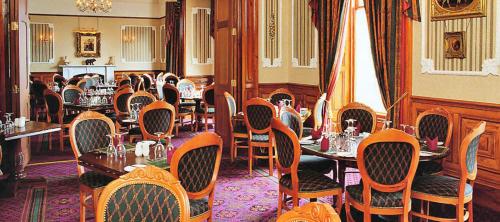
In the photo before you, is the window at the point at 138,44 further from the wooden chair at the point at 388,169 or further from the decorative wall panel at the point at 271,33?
the wooden chair at the point at 388,169

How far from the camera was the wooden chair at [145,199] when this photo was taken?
246 centimetres

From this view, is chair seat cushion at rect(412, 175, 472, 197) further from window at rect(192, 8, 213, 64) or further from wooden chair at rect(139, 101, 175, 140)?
window at rect(192, 8, 213, 64)

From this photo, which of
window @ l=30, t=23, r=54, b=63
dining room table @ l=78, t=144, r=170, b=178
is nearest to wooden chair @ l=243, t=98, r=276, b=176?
dining room table @ l=78, t=144, r=170, b=178

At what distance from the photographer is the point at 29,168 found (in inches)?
291

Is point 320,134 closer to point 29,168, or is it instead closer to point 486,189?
point 486,189

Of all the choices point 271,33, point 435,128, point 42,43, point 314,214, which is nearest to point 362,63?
point 271,33

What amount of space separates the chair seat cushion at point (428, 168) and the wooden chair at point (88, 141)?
2.85m

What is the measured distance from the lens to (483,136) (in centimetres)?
548

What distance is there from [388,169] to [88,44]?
15430 mm

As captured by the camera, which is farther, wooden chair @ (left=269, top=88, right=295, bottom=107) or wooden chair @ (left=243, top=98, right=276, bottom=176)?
wooden chair @ (left=269, top=88, right=295, bottom=107)

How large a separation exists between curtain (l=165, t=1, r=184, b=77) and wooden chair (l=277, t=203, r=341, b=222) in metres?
13.1

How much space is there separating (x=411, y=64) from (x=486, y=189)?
1.70 m

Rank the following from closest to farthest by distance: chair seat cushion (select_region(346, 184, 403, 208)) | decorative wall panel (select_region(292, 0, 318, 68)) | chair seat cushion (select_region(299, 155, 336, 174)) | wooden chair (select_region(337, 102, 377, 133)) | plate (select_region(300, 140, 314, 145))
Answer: chair seat cushion (select_region(346, 184, 403, 208)) → plate (select_region(300, 140, 314, 145)) → chair seat cushion (select_region(299, 155, 336, 174)) → wooden chair (select_region(337, 102, 377, 133)) → decorative wall panel (select_region(292, 0, 318, 68))

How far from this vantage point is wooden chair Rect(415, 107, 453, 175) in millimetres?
5199
